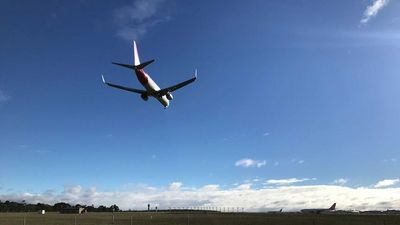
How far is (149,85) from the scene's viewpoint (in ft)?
152

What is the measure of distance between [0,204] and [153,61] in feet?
560

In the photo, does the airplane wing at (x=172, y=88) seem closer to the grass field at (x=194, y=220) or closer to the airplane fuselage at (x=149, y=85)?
the airplane fuselage at (x=149, y=85)

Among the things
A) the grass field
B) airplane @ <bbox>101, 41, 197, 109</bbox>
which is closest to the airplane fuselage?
airplane @ <bbox>101, 41, 197, 109</bbox>

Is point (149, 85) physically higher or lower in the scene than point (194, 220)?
higher

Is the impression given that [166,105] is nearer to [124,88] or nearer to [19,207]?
[124,88]

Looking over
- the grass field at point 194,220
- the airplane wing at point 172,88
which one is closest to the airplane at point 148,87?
the airplane wing at point 172,88

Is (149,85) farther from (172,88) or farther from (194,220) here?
(194,220)

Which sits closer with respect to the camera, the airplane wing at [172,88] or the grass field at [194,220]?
the airplane wing at [172,88]

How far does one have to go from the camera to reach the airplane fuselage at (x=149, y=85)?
45531 millimetres

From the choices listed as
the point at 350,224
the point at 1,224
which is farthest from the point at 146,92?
the point at 350,224

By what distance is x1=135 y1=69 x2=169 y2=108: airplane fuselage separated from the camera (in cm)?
4553

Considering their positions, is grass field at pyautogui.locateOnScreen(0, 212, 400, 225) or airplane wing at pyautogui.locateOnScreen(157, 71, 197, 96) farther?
grass field at pyautogui.locateOnScreen(0, 212, 400, 225)

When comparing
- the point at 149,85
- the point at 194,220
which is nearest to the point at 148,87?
the point at 149,85

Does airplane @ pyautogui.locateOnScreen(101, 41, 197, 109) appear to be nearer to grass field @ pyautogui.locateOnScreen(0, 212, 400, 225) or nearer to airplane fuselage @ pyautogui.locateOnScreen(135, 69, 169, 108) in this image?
airplane fuselage @ pyautogui.locateOnScreen(135, 69, 169, 108)
